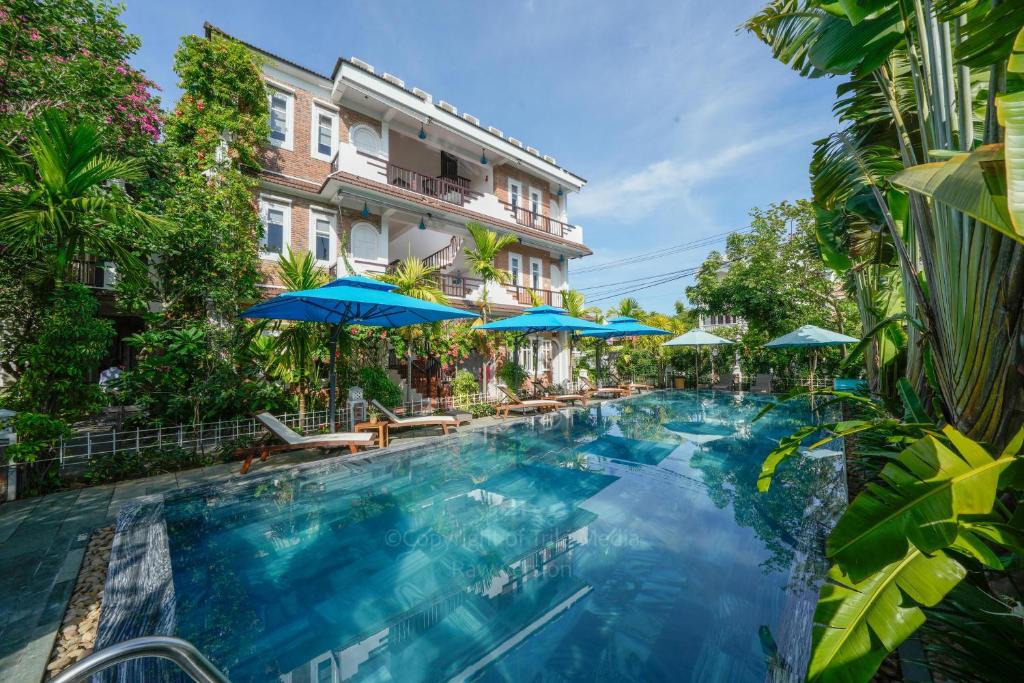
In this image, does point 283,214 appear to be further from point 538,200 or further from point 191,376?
point 538,200

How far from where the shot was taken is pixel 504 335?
614 inches

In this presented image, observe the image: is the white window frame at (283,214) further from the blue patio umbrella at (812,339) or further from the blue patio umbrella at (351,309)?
the blue patio umbrella at (812,339)

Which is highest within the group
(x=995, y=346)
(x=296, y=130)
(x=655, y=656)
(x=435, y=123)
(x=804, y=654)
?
(x=435, y=123)

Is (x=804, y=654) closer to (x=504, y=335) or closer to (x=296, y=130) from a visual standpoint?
(x=504, y=335)

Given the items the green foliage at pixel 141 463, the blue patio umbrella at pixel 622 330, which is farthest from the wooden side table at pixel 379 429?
the blue patio umbrella at pixel 622 330

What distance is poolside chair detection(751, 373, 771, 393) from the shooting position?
18.6m

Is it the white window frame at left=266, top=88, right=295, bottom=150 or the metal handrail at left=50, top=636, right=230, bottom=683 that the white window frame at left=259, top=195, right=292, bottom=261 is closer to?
the white window frame at left=266, top=88, right=295, bottom=150

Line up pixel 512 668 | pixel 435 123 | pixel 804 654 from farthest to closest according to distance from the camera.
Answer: pixel 435 123 → pixel 512 668 → pixel 804 654

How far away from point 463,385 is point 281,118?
10.8 metres

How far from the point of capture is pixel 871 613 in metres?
1.56

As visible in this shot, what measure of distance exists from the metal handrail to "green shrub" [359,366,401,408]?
9.00m

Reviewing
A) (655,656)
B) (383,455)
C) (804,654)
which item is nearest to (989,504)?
(804,654)

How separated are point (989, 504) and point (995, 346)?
4.91 ft

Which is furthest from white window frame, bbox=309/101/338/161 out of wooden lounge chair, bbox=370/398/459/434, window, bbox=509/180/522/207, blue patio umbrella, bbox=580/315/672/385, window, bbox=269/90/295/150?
blue patio umbrella, bbox=580/315/672/385
